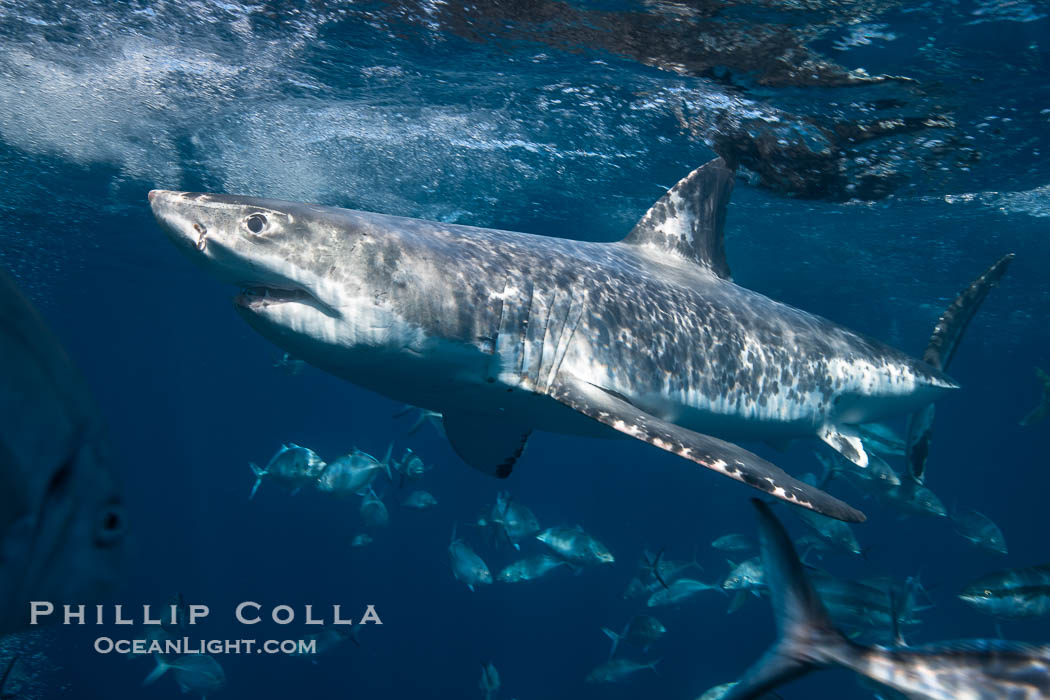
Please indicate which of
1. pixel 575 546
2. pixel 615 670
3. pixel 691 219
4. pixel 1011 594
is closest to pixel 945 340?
pixel 1011 594

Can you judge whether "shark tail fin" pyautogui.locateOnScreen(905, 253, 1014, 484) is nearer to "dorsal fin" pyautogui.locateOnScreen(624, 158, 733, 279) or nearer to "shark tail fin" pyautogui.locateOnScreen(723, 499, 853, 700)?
"dorsal fin" pyautogui.locateOnScreen(624, 158, 733, 279)

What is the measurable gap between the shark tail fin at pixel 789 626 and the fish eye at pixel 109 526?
2419mm

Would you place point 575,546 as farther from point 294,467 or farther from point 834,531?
point 294,467

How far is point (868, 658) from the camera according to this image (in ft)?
8.63

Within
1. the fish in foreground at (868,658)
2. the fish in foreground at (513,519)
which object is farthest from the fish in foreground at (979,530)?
the fish in foreground at (868,658)

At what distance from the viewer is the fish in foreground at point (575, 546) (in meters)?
10.7

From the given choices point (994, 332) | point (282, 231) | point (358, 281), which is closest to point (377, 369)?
point (358, 281)

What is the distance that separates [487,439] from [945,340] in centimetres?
632

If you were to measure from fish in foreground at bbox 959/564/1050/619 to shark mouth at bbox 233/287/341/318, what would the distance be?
7568mm

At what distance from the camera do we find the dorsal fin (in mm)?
6512

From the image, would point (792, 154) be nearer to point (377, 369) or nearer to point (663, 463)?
point (377, 369)

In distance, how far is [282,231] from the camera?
10.9 ft

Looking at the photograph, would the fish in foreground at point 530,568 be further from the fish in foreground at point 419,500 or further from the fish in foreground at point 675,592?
the fish in foreground at point 419,500

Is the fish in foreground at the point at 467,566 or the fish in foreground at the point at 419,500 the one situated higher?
the fish in foreground at the point at 467,566
